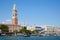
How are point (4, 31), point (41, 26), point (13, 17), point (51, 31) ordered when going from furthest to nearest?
point (41, 26)
point (51, 31)
point (13, 17)
point (4, 31)

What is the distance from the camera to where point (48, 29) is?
12556 cm

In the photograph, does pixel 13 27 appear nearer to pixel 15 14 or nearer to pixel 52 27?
pixel 15 14

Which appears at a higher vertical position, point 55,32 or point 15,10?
point 15,10

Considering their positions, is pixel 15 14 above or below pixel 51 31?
above

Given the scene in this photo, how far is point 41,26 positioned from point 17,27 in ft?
158

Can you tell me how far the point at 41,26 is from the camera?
140 m

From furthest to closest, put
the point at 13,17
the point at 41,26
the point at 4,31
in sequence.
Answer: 1. the point at 41,26
2. the point at 13,17
3. the point at 4,31

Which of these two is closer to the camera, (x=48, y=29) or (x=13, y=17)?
(x=13, y=17)

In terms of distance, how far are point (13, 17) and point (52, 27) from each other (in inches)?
1605

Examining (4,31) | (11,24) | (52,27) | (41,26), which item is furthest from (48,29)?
(4,31)

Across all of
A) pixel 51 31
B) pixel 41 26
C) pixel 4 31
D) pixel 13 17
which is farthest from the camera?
pixel 41 26

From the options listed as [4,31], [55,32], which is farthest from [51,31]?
[4,31]

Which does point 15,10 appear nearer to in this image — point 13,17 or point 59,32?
point 13,17

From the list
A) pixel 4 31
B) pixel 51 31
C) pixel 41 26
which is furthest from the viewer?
pixel 41 26
